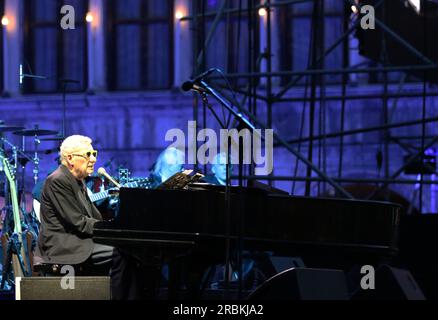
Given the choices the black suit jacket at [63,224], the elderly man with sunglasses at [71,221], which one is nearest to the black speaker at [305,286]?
the elderly man with sunglasses at [71,221]

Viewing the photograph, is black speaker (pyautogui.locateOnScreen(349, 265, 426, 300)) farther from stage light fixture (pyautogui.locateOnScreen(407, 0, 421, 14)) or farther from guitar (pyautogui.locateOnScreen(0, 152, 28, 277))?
stage light fixture (pyautogui.locateOnScreen(407, 0, 421, 14))

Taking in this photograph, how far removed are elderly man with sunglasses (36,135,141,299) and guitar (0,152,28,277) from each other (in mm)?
2819

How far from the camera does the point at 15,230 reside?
35.5 ft

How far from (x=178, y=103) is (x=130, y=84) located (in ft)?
4.23

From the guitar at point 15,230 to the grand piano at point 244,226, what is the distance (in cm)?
345

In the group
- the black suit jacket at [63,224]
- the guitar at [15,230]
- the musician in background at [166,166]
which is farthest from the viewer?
the guitar at [15,230]

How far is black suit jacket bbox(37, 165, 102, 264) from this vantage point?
7398mm

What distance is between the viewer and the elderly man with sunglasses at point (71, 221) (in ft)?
24.3

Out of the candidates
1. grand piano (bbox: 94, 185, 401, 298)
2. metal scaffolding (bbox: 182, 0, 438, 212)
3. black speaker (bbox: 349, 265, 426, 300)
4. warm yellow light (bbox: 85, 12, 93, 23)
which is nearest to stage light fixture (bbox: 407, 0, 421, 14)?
metal scaffolding (bbox: 182, 0, 438, 212)

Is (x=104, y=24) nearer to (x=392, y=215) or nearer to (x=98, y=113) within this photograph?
(x=98, y=113)

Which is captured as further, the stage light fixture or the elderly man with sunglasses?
the stage light fixture

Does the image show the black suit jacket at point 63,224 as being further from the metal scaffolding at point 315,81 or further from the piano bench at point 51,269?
the metal scaffolding at point 315,81

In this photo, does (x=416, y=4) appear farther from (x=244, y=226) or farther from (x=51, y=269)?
(x=51, y=269)

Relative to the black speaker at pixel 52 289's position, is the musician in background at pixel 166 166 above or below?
above
